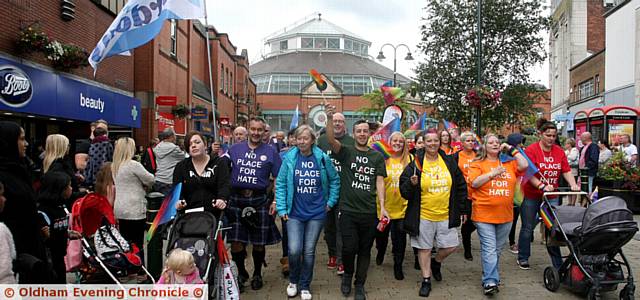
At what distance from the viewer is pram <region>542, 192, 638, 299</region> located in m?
4.93

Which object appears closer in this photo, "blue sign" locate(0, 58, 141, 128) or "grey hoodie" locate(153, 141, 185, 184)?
"grey hoodie" locate(153, 141, 185, 184)

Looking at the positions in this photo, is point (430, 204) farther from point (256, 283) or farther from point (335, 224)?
point (256, 283)

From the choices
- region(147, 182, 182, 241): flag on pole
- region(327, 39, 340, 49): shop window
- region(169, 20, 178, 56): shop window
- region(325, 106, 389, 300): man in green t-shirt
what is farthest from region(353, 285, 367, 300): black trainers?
region(327, 39, 340, 49): shop window

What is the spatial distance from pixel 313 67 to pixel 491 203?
216ft

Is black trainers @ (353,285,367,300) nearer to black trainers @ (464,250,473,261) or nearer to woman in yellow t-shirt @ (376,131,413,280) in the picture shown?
woman in yellow t-shirt @ (376,131,413,280)

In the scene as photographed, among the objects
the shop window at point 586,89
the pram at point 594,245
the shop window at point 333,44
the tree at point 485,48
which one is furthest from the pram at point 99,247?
the shop window at point 333,44

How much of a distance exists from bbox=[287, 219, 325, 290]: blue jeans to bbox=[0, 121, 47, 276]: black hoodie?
2.57 meters

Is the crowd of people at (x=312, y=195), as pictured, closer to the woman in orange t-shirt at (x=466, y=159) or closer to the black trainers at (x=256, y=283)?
the black trainers at (x=256, y=283)

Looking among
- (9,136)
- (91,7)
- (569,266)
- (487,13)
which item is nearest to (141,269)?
(9,136)

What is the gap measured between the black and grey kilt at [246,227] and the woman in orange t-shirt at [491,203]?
97.4 inches

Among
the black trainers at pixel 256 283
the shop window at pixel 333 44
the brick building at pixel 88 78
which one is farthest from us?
the shop window at pixel 333 44

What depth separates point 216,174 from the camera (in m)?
5.41

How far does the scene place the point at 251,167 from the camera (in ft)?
19.0

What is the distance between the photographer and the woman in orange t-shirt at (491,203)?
5574mm
